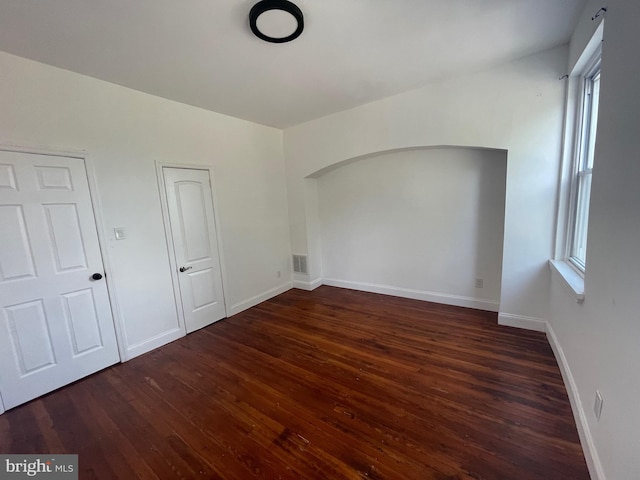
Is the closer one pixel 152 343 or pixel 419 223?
pixel 152 343

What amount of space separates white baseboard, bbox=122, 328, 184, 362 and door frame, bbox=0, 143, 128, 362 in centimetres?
5

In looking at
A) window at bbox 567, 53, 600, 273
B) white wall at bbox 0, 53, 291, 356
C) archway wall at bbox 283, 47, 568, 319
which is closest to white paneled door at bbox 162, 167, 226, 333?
white wall at bbox 0, 53, 291, 356

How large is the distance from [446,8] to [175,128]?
288cm

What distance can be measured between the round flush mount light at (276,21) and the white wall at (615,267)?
5.68 ft

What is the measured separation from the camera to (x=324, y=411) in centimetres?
194

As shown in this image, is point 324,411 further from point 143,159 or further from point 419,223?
point 143,159

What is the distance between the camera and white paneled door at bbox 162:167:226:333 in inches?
122

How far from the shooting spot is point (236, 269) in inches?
150

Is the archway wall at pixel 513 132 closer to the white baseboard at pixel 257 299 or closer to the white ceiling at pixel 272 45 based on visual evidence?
the white ceiling at pixel 272 45

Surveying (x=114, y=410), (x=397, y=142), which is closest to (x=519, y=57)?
(x=397, y=142)

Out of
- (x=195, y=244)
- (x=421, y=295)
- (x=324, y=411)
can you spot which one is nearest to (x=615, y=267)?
(x=324, y=411)

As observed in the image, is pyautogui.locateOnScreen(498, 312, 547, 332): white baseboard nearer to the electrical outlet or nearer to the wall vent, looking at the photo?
the electrical outlet

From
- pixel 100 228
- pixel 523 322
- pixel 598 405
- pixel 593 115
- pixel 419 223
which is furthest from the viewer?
pixel 419 223

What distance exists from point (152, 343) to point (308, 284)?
2.44 meters
